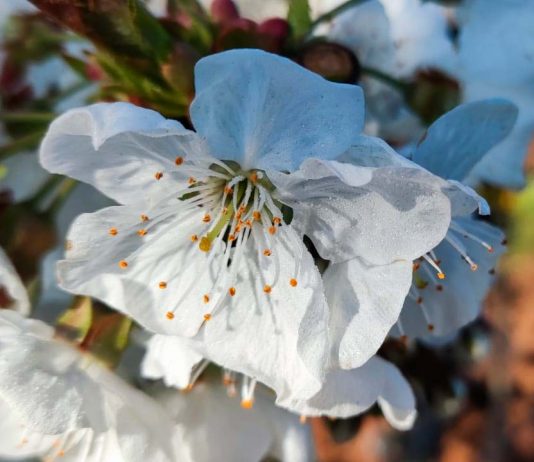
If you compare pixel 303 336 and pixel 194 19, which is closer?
pixel 303 336

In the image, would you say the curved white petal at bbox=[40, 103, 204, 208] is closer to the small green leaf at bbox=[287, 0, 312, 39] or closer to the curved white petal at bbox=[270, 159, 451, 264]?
the curved white petal at bbox=[270, 159, 451, 264]

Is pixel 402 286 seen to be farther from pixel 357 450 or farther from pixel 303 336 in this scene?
pixel 357 450

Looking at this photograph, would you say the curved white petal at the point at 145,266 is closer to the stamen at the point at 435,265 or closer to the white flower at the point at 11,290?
the white flower at the point at 11,290

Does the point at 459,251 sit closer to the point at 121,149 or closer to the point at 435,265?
the point at 435,265

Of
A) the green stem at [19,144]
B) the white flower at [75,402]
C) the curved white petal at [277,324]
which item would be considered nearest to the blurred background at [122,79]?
the green stem at [19,144]

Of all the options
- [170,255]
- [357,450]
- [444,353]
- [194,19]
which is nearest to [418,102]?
[194,19]

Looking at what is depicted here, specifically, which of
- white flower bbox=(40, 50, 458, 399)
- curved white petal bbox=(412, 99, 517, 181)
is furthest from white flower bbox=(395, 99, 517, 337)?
white flower bbox=(40, 50, 458, 399)
